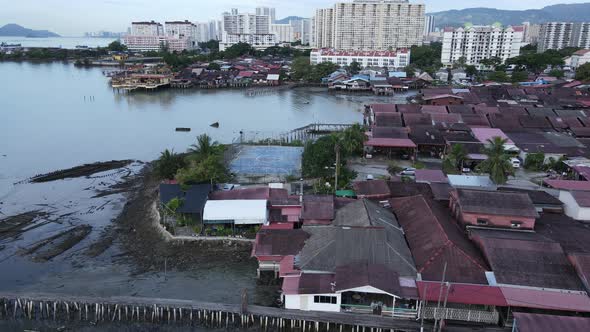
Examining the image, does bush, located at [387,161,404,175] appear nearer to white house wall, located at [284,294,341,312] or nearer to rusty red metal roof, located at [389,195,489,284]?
rusty red metal roof, located at [389,195,489,284]

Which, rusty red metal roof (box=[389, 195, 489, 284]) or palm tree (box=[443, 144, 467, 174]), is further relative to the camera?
palm tree (box=[443, 144, 467, 174])

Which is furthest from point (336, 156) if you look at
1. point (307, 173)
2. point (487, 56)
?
point (487, 56)

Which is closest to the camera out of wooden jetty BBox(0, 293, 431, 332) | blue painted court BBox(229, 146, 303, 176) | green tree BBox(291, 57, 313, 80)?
wooden jetty BBox(0, 293, 431, 332)

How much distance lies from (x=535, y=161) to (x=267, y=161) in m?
15.1

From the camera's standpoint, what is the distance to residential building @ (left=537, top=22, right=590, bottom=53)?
309 ft

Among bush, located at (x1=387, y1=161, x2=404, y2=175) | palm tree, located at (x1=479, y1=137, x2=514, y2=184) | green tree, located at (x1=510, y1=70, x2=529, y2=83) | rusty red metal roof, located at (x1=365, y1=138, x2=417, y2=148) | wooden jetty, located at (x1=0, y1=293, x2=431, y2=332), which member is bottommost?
wooden jetty, located at (x1=0, y1=293, x2=431, y2=332)

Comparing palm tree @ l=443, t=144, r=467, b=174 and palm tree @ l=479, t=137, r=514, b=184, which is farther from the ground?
palm tree @ l=479, t=137, r=514, b=184

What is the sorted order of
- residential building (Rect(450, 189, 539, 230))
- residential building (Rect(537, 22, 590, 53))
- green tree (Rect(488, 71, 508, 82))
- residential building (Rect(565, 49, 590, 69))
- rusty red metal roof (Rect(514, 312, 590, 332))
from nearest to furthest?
rusty red metal roof (Rect(514, 312, 590, 332)), residential building (Rect(450, 189, 539, 230)), green tree (Rect(488, 71, 508, 82)), residential building (Rect(565, 49, 590, 69)), residential building (Rect(537, 22, 590, 53))

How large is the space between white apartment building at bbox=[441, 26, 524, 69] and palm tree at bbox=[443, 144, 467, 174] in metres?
57.3

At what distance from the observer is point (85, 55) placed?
10088cm

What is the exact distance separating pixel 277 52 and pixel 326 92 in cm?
4609

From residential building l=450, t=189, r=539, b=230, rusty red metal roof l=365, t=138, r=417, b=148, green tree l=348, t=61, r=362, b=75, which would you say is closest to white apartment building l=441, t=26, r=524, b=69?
green tree l=348, t=61, r=362, b=75

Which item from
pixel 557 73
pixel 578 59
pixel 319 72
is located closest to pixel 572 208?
pixel 557 73

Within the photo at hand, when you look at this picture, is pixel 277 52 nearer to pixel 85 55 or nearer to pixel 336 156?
pixel 85 55
